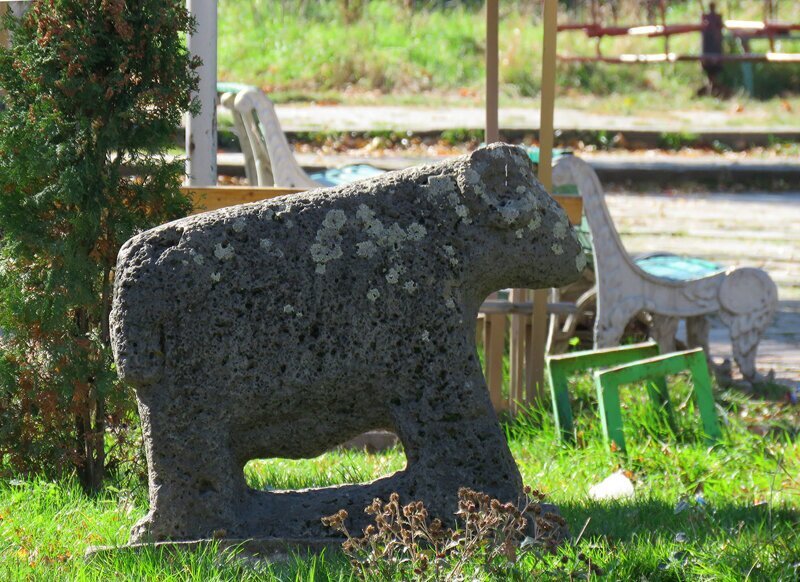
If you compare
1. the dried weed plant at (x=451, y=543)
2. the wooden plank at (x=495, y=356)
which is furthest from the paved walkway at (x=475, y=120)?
the dried weed plant at (x=451, y=543)

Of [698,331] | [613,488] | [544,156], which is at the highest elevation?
[544,156]

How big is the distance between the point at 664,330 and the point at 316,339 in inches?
138

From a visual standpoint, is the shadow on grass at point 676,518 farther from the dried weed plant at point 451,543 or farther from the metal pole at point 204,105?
the metal pole at point 204,105

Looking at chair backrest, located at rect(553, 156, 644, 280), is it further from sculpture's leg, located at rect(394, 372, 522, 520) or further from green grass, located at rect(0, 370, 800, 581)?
sculpture's leg, located at rect(394, 372, 522, 520)

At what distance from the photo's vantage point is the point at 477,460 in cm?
344

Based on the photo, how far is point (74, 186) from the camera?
13.2 feet

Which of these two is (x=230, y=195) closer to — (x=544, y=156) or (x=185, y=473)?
(x=544, y=156)

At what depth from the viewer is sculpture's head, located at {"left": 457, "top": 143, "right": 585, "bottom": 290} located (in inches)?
137

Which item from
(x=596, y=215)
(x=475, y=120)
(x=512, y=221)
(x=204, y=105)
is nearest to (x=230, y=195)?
(x=204, y=105)

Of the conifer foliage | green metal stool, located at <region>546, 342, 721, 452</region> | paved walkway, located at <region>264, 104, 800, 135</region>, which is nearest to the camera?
the conifer foliage

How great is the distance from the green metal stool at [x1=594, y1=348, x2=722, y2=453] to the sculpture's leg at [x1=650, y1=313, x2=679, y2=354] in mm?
1062

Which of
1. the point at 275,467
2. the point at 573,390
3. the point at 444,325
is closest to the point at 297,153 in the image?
the point at 573,390

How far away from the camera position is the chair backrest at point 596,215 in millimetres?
5934

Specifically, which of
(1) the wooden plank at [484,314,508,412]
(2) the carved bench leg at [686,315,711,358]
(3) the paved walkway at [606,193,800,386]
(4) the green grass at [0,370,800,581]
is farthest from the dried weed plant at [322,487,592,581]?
(3) the paved walkway at [606,193,800,386]
